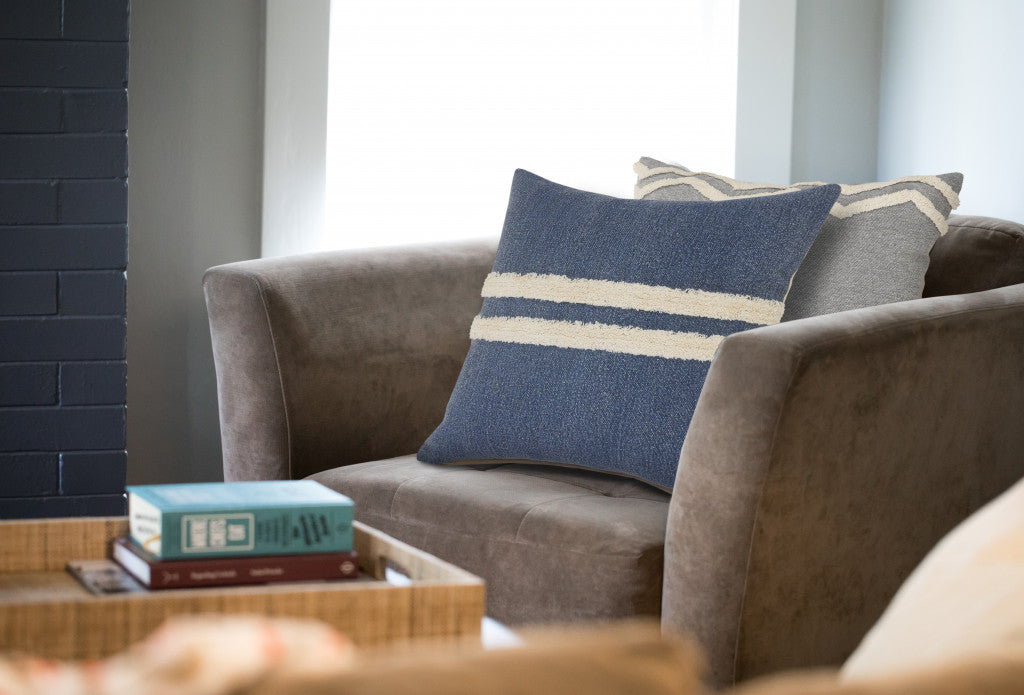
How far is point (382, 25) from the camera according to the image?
291 centimetres

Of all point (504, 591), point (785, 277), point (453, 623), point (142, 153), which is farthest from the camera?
point (142, 153)

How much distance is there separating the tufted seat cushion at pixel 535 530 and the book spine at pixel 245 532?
0.58m

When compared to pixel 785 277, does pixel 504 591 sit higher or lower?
lower

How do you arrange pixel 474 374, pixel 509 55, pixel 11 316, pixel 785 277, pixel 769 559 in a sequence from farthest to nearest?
pixel 509 55, pixel 11 316, pixel 474 374, pixel 785 277, pixel 769 559

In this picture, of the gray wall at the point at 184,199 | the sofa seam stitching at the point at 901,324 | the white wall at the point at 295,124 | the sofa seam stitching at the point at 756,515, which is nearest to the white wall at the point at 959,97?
the sofa seam stitching at the point at 901,324

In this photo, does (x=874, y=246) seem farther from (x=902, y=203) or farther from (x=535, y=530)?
(x=535, y=530)

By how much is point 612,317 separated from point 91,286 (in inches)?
43.1

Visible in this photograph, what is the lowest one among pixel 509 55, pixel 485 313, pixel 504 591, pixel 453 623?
pixel 504 591

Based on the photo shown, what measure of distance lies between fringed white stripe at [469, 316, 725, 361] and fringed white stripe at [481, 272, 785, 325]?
40 mm

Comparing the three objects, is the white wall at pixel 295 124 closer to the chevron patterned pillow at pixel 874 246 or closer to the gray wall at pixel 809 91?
the gray wall at pixel 809 91

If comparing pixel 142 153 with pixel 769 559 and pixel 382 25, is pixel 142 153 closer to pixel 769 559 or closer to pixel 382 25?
pixel 382 25

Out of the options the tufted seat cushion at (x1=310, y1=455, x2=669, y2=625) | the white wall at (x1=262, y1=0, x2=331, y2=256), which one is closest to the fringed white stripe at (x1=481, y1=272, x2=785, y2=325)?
the tufted seat cushion at (x1=310, y1=455, x2=669, y2=625)

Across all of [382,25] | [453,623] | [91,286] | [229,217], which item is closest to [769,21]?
[382,25]

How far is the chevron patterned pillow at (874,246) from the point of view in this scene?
1.92 meters
